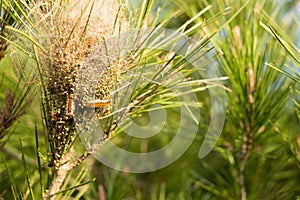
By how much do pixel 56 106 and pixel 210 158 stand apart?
64 centimetres

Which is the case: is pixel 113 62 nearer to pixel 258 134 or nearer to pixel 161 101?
pixel 161 101

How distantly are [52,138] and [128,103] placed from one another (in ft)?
0.30

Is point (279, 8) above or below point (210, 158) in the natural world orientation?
above

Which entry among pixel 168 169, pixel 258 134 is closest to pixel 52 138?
pixel 258 134

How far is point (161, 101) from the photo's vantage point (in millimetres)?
631

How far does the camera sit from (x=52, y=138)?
58cm

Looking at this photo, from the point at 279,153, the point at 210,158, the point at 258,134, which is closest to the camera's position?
the point at 258,134

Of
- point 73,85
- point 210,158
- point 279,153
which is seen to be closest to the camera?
point 73,85

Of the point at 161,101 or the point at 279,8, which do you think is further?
the point at 279,8

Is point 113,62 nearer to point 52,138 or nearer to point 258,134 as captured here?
point 52,138

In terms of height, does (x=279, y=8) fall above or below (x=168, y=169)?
above

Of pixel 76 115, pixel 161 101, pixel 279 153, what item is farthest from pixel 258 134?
pixel 76 115

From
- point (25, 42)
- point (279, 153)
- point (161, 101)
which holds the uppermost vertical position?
point (25, 42)

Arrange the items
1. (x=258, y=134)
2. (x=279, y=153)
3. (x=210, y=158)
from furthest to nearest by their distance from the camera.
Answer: (x=210, y=158), (x=279, y=153), (x=258, y=134)
